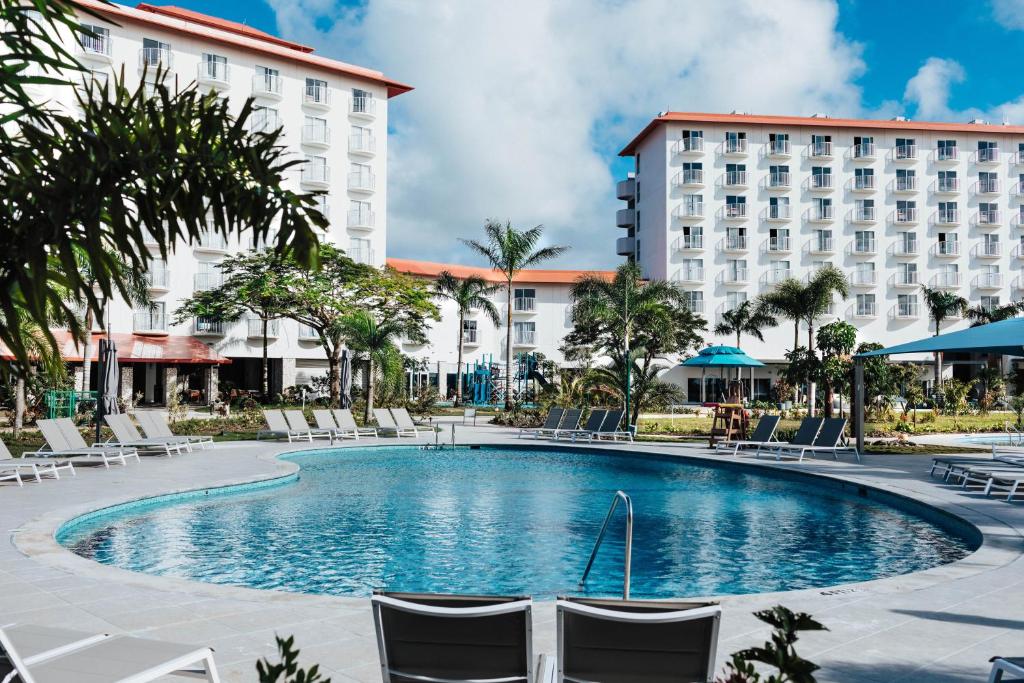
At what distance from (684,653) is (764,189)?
5950 centimetres

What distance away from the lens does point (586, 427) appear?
22250 millimetres

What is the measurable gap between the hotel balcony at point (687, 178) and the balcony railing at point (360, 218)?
69.8ft

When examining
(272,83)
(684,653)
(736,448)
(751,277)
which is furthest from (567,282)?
(684,653)

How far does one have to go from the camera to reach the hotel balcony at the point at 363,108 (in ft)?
165

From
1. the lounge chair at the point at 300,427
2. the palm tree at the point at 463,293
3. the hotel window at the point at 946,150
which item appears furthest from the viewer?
the hotel window at the point at 946,150

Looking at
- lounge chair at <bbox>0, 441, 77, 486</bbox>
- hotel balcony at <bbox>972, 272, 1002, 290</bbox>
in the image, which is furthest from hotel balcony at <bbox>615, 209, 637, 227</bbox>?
lounge chair at <bbox>0, 441, 77, 486</bbox>

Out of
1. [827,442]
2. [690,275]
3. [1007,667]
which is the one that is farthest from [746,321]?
[1007,667]

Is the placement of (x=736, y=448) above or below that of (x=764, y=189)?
below

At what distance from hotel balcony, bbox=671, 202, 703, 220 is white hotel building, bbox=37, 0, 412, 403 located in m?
20.3

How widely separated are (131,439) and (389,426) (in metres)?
Answer: 8.16

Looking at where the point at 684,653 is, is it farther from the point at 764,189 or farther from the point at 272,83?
the point at 764,189

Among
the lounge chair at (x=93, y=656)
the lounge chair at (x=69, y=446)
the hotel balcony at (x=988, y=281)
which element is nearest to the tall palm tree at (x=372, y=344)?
the lounge chair at (x=69, y=446)

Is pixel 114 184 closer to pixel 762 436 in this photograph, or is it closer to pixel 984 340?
pixel 984 340

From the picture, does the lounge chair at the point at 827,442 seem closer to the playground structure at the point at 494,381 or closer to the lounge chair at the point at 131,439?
the lounge chair at the point at 131,439
